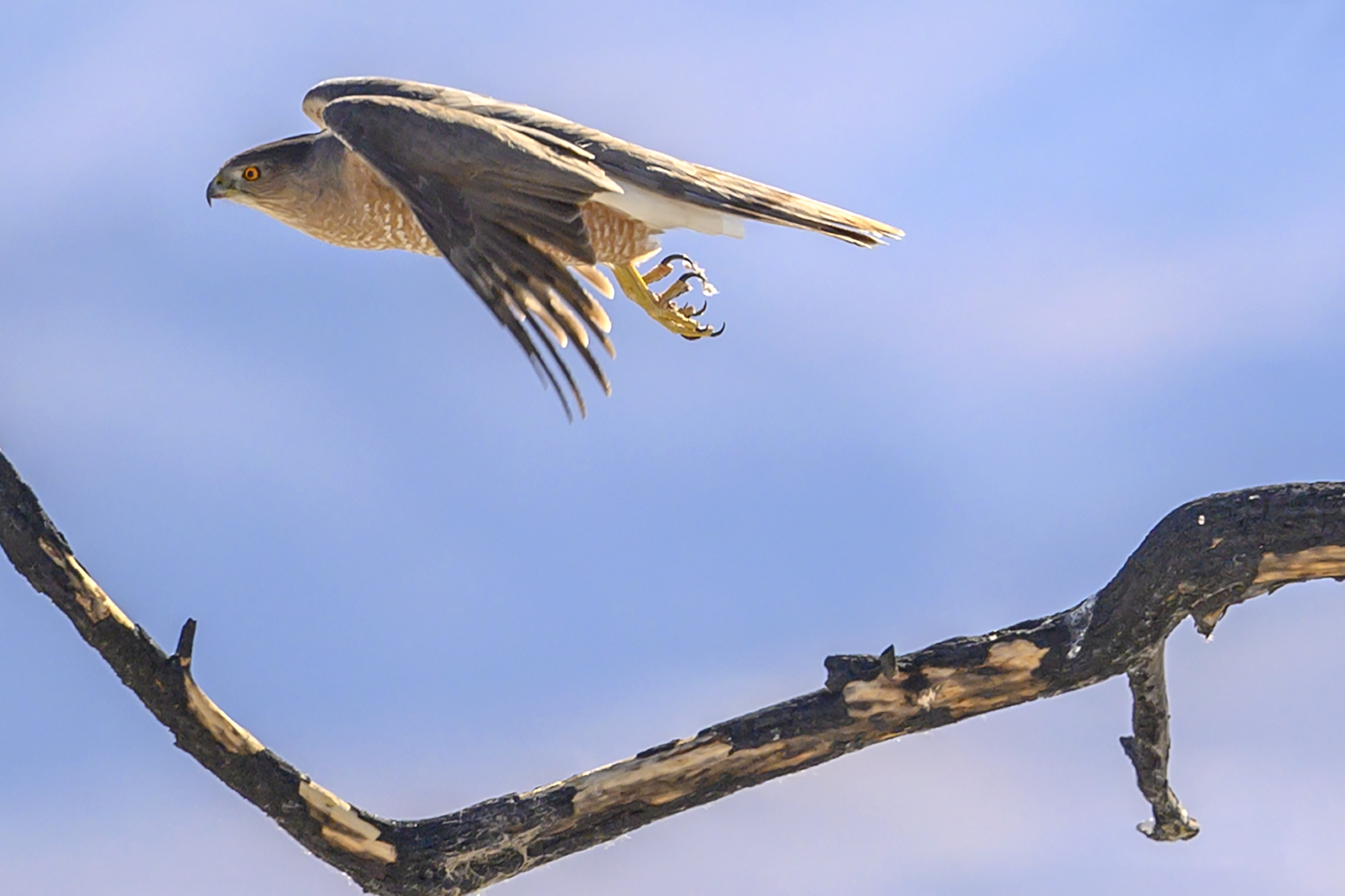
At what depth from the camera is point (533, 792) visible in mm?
3117

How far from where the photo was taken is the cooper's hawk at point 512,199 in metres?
2.68

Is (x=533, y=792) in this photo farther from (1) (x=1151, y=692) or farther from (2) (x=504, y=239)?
(1) (x=1151, y=692)

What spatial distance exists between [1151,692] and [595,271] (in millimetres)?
1733

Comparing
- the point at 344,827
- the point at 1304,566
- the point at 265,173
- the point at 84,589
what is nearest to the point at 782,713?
the point at 344,827

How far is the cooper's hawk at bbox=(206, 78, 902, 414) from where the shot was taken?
268cm

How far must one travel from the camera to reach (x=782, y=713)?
3.09 metres

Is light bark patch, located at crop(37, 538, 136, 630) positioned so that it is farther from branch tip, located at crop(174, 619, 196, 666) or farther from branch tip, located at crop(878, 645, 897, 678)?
branch tip, located at crop(878, 645, 897, 678)

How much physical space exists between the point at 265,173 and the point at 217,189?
215 mm

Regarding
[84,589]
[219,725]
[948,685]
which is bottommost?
[948,685]

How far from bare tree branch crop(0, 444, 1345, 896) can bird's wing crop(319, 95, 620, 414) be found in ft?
3.09

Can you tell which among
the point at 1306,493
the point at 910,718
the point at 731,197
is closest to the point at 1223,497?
the point at 1306,493

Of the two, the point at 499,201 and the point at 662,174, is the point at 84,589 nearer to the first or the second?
the point at 499,201

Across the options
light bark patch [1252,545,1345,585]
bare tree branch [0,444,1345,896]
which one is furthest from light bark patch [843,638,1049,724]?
light bark patch [1252,545,1345,585]

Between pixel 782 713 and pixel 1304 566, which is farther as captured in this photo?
pixel 782 713
